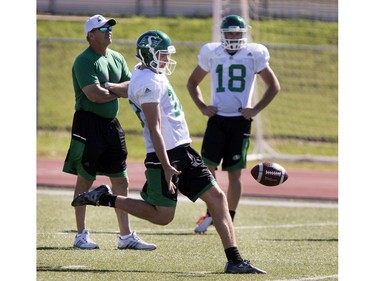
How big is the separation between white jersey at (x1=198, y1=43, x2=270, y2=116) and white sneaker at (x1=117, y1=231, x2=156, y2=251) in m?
1.96

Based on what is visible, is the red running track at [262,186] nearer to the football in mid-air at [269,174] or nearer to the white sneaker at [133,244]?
the white sneaker at [133,244]

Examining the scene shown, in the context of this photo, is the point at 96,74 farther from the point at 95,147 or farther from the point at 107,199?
the point at 107,199

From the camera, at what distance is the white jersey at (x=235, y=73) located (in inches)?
405

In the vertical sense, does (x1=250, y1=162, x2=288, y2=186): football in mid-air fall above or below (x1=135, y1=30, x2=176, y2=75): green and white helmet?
below

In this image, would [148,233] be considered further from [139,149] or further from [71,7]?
[71,7]

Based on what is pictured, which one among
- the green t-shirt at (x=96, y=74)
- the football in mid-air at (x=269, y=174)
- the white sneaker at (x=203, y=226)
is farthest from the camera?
the white sneaker at (x=203, y=226)

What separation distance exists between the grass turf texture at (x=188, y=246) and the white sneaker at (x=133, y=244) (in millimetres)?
92

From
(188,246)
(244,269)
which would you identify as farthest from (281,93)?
(244,269)

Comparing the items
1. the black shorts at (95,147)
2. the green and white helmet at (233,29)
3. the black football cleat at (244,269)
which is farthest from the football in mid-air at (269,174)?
the green and white helmet at (233,29)

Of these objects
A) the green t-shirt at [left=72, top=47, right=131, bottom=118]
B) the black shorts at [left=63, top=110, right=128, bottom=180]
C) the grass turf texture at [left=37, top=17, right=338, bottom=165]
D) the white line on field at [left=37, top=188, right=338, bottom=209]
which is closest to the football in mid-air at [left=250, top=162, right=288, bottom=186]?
the black shorts at [left=63, top=110, right=128, bottom=180]

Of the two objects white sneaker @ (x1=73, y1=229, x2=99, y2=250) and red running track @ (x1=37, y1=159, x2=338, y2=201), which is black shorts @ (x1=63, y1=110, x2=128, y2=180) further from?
red running track @ (x1=37, y1=159, x2=338, y2=201)

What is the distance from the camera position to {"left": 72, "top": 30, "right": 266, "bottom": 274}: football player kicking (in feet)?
25.4
